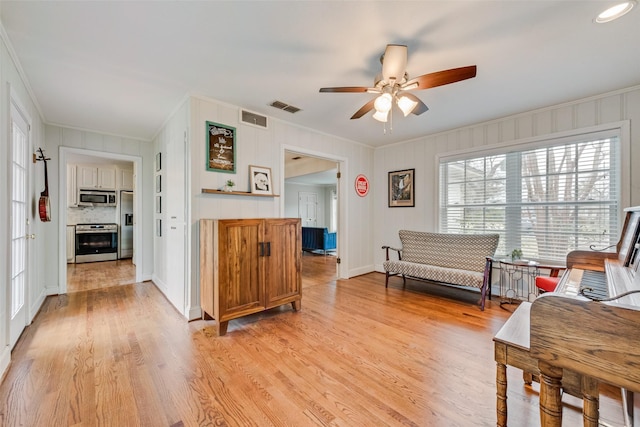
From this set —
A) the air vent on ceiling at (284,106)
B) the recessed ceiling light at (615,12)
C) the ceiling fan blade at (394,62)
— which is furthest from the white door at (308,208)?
the recessed ceiling light at (615,12)

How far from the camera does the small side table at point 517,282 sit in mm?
3383

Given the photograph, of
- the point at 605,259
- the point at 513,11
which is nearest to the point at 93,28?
the point at 513,11

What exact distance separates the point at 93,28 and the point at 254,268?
2281 millimetres

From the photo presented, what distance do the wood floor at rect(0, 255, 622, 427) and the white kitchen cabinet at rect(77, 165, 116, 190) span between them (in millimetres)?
3965

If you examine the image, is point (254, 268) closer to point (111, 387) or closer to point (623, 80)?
point (111, 387)

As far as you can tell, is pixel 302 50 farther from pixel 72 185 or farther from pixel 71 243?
pixel 71 243

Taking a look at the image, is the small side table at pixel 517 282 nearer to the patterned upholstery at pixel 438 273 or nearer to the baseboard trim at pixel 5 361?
the patterned upholstery at pixel 438 273

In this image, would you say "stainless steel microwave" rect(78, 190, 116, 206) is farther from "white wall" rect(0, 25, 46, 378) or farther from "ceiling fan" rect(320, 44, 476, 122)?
"ceiling fan" rect(320, 44, 476, 122)

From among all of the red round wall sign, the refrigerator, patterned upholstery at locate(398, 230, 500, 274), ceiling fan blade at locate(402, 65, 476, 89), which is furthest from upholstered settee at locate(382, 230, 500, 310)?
the refrigerator

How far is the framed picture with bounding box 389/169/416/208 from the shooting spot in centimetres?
465

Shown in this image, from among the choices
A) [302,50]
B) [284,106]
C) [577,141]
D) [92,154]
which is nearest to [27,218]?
[92,154]

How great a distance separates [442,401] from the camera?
1.63 metres

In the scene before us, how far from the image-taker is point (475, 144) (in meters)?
3.92

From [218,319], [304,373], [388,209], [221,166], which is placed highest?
[221,166]
